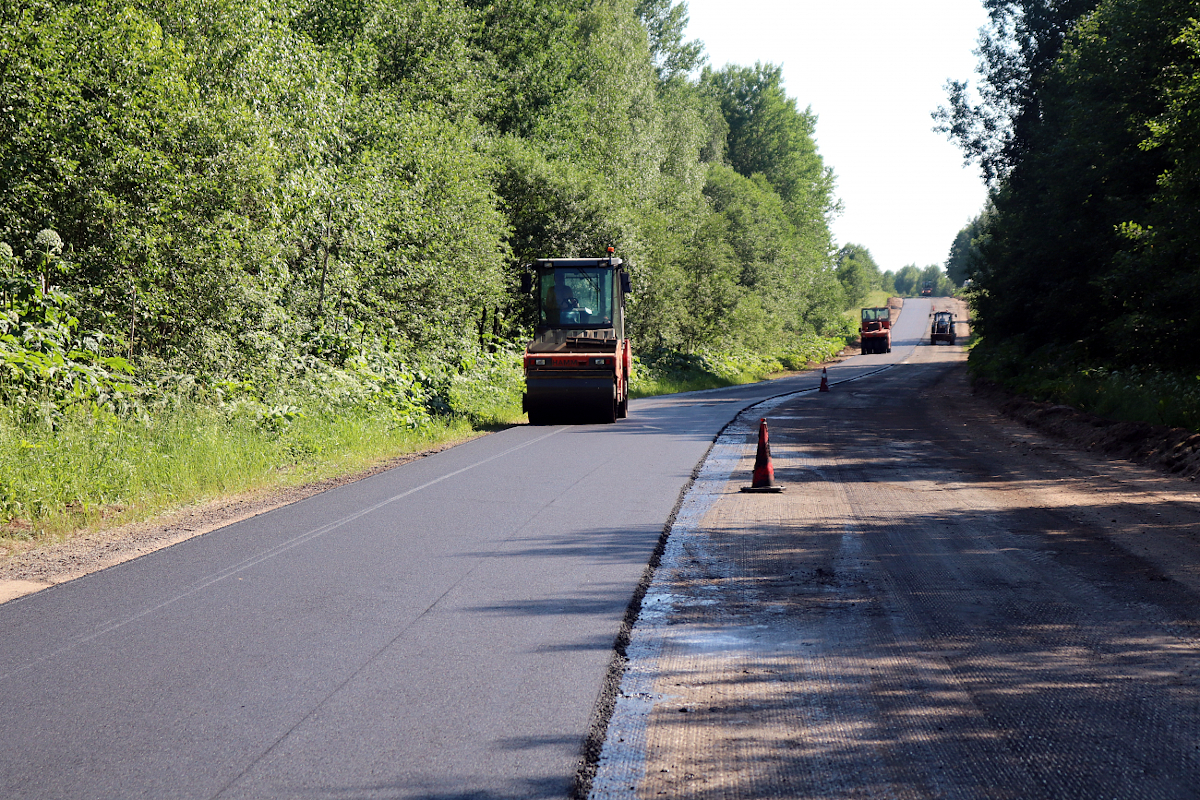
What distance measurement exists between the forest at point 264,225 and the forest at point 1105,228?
13.1m

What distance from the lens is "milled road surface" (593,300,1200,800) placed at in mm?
3861

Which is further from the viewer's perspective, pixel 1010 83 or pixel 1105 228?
pixel 1010 83

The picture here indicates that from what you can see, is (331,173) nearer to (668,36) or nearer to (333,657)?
(333,657)

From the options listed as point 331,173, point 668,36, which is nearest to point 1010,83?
point 668,36

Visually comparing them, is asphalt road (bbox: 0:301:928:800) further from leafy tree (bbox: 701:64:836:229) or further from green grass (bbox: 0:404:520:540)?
leafy tree (bbox: 701:64:836:229)

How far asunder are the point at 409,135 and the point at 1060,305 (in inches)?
733

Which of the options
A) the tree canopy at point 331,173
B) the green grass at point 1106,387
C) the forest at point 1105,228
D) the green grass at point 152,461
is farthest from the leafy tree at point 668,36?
the green grass at point 152,461

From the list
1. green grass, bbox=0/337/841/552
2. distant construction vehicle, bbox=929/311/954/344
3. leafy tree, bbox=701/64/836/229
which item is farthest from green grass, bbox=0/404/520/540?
distant construction vehicle, bbox=929/311/954/344

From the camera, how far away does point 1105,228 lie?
25828mm

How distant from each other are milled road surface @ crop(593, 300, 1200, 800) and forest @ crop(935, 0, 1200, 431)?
26.3 ft

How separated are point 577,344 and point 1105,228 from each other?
15165 millimetres

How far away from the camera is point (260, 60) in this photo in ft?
52.6

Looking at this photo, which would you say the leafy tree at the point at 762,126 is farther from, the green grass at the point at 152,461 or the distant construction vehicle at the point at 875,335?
the green grass at the point at 152,461

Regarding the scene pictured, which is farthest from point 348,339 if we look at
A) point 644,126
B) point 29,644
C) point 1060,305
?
point 644,126
